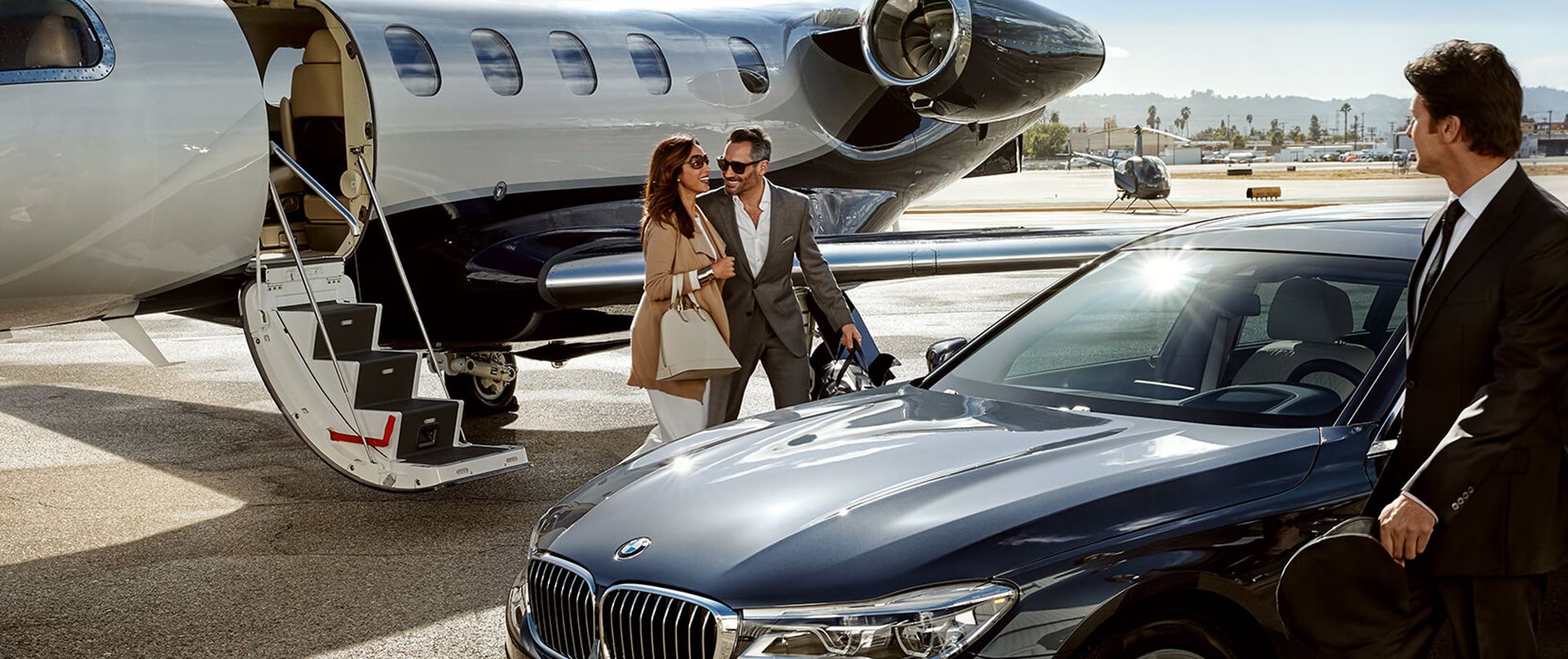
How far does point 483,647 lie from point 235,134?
3.39 metres

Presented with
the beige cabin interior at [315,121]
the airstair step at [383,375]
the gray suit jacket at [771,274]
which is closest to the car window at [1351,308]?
the gray suit jacket at [771,274]

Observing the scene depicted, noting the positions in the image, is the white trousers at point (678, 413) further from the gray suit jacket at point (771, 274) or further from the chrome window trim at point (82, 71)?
the chrome window trim at point (82, 71)

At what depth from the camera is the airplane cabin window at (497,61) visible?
31.0 feet

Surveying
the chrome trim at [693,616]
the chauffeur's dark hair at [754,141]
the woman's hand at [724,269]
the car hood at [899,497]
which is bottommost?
the chrome trim at [693,616]

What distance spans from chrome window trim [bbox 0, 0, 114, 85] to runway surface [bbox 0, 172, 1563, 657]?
6.88 ft

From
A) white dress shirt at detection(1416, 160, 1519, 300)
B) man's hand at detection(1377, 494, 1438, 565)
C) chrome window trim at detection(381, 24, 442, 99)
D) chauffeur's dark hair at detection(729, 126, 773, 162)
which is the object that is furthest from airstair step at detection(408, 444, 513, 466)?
white dress shirt at detection(1416, 160, 1519, 300)

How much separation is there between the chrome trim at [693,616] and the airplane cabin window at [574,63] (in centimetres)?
684

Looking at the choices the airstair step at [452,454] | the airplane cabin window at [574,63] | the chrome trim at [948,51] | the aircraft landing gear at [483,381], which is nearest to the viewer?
the airstair step at [452,454]

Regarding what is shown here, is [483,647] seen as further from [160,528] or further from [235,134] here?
[235,134]

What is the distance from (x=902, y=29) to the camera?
11.5 metres

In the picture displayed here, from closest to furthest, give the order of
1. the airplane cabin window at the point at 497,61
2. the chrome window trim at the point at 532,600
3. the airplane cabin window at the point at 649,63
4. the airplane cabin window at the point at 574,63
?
the chrome window trim at the point at 532,600 → the airplane cabin window at the point at 497,61 → the airplane cabin window at the point at 574,63 → the airplane cabin window at the point at 649,63

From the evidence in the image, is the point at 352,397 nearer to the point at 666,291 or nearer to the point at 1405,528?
the point at 666,291

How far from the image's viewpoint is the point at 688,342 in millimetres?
6035

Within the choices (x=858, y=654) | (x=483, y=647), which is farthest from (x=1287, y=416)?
(x=483, y=647)
